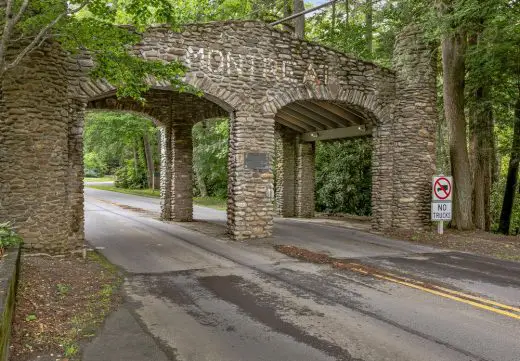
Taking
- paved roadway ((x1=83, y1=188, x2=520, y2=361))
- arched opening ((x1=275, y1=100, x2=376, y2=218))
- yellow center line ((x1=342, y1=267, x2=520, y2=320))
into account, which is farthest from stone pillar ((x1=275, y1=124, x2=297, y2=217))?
yellow center line ((x1=342, y1=267, x2=520, y2=320))

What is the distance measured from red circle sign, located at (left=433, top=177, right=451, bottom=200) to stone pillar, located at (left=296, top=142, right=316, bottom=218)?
277 inches

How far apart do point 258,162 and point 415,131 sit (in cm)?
531

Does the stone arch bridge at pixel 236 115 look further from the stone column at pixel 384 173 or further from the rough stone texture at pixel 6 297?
the rough stone texture at pixel 6 297

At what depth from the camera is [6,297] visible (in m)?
4.22

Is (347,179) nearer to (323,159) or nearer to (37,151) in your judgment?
(323,159)

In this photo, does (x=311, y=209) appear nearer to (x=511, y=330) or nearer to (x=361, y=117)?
(x=361, y=117)

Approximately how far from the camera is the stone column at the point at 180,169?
55.7ft

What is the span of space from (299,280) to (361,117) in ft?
30.7

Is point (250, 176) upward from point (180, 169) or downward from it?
downward

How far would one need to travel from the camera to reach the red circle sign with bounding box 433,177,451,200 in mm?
13078

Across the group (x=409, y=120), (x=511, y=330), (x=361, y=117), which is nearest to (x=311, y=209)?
(x=361, y=117)

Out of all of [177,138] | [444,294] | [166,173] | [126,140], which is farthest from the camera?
[126,140]

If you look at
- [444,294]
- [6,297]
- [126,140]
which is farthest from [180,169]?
[126,140]

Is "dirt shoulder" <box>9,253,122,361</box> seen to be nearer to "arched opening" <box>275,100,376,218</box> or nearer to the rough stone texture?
the rough stone texture
